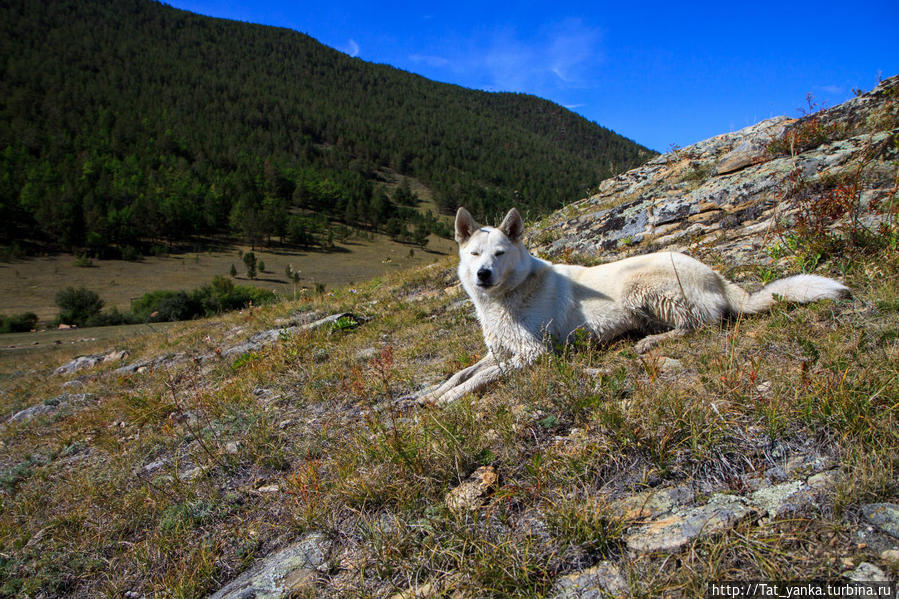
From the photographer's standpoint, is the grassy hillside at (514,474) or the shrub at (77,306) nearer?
the grassy hillside at (514,474)

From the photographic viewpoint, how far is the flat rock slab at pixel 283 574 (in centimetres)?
214

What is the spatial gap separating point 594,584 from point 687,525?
536 mm

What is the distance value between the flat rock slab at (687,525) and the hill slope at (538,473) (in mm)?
10

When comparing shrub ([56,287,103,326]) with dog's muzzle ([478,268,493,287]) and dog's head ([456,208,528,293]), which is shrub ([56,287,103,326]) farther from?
dog's muzzle ([478,268,493,287])

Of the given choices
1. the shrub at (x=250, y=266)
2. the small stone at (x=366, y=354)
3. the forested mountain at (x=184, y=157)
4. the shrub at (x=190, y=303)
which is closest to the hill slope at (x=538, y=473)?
the small stone at (x=366, y=354)

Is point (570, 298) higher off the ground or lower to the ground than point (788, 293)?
lower

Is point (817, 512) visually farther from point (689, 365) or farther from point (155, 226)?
point (155, 226)

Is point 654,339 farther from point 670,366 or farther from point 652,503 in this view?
point 652,503

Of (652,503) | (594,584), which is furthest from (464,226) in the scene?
(594,584)

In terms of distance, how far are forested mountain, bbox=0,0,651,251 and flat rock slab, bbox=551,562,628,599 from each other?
133ft

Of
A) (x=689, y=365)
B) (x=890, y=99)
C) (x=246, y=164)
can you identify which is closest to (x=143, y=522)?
(x=689, y=365)

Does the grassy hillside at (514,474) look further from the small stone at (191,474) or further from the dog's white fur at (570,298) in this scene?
the dog's white fur at (570,298)

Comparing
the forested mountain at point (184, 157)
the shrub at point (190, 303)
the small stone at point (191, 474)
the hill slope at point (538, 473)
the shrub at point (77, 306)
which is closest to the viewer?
the hill slope at point (538, 473)

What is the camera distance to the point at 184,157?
134 metres
